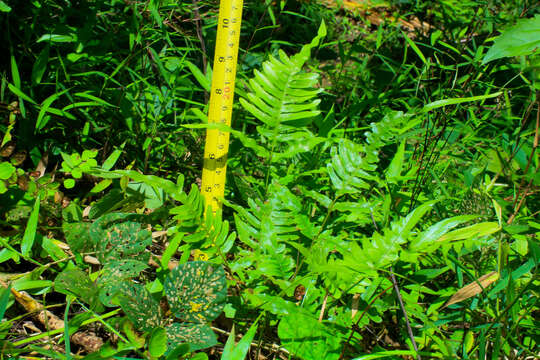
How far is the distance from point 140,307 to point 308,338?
44 centimetres

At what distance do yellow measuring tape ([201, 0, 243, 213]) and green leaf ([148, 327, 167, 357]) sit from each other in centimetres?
41

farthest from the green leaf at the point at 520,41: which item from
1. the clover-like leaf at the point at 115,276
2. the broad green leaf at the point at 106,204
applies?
the broad green leaf at the point at 106,204

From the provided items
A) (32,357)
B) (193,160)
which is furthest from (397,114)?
(32,357)

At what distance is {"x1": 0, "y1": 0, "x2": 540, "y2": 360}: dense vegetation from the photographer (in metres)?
1.07

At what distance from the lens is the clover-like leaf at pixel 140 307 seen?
39.9 inches

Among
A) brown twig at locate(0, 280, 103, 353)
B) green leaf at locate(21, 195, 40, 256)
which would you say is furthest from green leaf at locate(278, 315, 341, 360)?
→ green leaf at locate(21, 195, 40, 256)

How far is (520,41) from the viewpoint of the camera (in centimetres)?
92

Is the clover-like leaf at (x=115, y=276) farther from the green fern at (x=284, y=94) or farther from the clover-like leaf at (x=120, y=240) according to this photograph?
the green fern at (x=284, y=94)

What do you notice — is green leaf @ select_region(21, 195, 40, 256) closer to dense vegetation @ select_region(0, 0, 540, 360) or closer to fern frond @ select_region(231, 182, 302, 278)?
dense vegetation @ select_region(0, 0, 540, 360)

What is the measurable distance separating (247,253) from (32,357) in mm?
610

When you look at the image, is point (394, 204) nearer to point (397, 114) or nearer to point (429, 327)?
point (397, 114)

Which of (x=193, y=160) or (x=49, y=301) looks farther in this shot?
(x=193, y=160)

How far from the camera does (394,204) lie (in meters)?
1.56

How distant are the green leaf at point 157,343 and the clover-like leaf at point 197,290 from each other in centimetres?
12
